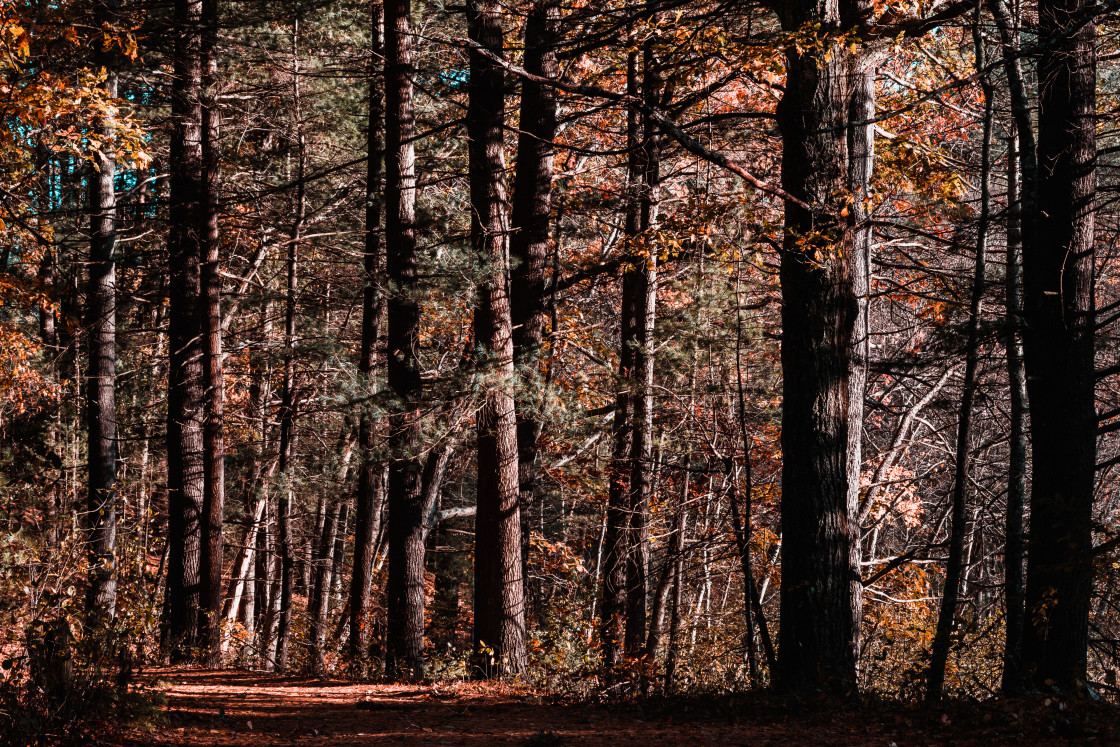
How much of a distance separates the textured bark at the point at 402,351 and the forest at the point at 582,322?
44mm

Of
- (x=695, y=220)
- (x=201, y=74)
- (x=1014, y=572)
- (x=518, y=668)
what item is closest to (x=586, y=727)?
(x=518, y=668)

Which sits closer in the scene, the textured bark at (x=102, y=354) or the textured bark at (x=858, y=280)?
the textured bark at (x=858, y=280)

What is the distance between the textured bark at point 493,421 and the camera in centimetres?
839

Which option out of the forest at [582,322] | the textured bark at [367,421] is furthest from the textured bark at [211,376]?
the textured bark at [367,421]

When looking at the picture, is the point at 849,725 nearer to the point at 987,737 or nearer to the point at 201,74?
the point at 987,737

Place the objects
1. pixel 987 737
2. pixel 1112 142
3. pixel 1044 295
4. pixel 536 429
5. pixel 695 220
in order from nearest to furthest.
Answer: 1. pixel 987 737
2. pixel 1044 295
3. pixel 695 220
4. pixel 536 429
5. pixel 1112 142

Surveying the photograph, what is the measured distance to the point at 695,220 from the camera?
8250mm

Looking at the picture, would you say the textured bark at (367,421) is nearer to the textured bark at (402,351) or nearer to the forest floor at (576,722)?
the textured bark at (402,351)

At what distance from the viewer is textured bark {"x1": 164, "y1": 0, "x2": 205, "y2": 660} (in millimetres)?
11746

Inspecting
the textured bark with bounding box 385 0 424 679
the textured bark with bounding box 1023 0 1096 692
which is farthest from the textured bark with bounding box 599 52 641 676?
the textured bark with bounding box 1023 0 1096 692

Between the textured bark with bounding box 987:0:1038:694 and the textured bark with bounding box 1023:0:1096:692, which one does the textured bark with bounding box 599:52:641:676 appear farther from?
the textured bark with bounding box 1023:0:1096:692

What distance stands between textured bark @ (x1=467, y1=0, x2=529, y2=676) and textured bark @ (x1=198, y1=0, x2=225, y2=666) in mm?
4952

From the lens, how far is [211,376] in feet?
38.8

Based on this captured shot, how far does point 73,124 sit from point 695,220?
22.0 feet
